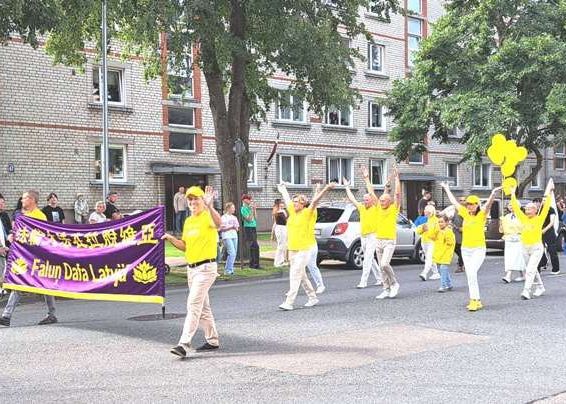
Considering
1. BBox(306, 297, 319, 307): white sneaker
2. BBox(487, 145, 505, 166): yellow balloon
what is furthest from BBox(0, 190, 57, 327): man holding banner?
BBox(487, 145, 505, 166): yellow balloon

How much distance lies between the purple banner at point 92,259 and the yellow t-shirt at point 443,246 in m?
6.35

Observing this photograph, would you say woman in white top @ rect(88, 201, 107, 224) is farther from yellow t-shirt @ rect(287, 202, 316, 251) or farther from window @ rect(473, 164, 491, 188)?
window @ rect(473, 164, 491, 188)

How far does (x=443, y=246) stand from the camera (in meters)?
13.8

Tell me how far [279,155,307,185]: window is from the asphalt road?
22.3 metres

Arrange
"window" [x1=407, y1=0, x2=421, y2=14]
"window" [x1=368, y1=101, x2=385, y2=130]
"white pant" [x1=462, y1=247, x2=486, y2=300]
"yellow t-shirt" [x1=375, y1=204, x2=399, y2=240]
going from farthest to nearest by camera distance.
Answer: "window" [x1=407, y1=0, x2=421, y2=14] → "window" [x1=368, y1=101, x2=385, y2=130] → "yellow t-shirt" [x1=375, y1=204, x2=399, y2=240] → "white pant" [x1=462, y1=247, x2=486, y2=300]

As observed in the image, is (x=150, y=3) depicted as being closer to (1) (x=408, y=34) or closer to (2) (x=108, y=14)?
(2) (x=108, y=14)

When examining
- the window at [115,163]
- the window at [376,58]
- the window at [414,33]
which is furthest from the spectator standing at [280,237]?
the window at [414,33]

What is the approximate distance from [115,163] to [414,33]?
65.2 ft

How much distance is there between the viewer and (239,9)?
18.9 metres

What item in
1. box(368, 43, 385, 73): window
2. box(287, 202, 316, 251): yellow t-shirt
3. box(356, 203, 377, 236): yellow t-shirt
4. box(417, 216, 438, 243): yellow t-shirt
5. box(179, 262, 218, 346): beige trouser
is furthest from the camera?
box(368, 43, 385, 73): window

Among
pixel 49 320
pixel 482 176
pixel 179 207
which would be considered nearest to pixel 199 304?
pixel 49 320

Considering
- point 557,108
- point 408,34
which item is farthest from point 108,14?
point 408,34

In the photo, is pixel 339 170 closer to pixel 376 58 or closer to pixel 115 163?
pixel 376 58

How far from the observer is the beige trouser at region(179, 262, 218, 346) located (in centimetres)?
766
